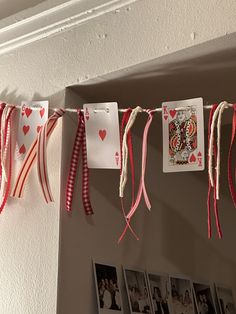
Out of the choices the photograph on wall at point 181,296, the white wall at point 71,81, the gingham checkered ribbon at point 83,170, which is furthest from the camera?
the photograph on wall at point 181,296

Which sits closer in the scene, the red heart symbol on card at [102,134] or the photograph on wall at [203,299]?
the red heart symbol on card at [102,134]

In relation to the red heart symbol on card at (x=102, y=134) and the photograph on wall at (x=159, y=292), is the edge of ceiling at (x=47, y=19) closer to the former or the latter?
the red heart symbol on card at (x=102, y=134)

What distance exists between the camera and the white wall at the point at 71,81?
179 centimetres

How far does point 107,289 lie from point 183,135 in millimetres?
614

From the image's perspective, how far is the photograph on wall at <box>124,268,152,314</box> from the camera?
82.4 inches

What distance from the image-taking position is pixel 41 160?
6.28ft

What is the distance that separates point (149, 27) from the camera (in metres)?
1.85

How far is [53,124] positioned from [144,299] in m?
0.69

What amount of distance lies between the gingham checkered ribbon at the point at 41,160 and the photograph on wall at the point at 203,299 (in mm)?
796

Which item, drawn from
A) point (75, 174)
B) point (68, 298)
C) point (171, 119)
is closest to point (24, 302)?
point (68, 298)

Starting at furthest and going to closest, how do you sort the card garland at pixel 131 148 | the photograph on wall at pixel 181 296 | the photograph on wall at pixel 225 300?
the photograph on wall at pixel 225 300 → the photograph on wall at pixel 181 296 → the card garland at pixel 131 148

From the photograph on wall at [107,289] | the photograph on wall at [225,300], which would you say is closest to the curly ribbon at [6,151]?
the photograph on wall at [107,289]

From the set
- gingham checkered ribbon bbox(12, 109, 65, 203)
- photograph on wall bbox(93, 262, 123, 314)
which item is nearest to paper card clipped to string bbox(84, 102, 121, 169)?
gingham checkered ribbon bbox(12, 109, 65, 203)

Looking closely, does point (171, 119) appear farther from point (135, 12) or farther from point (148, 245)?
point (148, 245)
